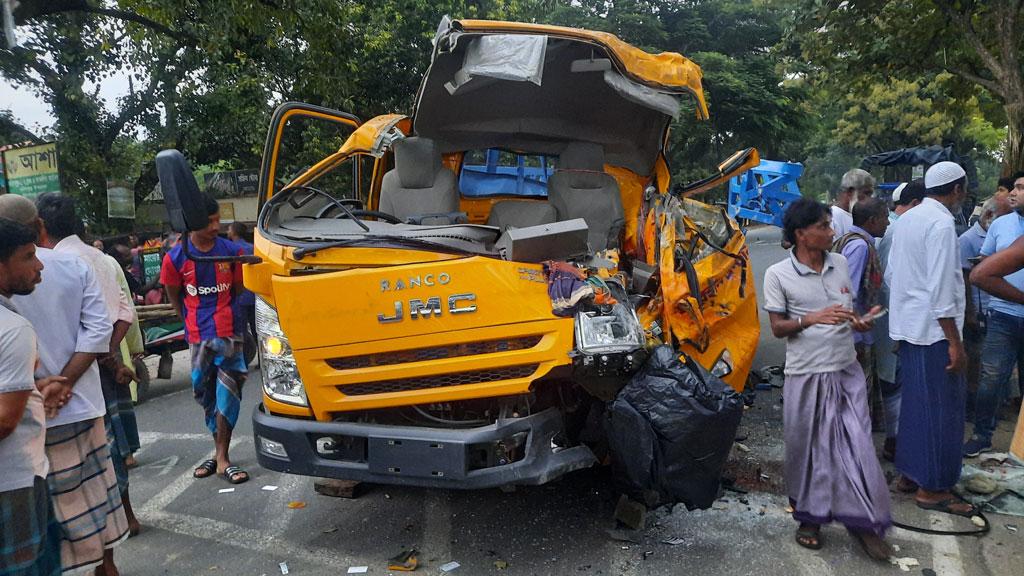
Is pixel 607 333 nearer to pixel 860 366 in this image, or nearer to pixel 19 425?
pixel 860 366

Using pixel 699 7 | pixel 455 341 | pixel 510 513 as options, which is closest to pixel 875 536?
pixel 510 513

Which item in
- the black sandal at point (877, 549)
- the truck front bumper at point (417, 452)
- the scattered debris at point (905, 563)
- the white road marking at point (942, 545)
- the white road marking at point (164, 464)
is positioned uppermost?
the truck front bumper at point (417, 452)

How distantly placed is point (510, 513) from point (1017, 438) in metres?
2.49

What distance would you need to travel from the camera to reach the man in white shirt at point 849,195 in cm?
580

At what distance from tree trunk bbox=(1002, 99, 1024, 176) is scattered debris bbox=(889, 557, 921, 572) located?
321 inches

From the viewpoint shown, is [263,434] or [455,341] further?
[263,434]

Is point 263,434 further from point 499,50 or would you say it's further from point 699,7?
point 699,7

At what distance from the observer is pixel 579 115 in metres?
5.09

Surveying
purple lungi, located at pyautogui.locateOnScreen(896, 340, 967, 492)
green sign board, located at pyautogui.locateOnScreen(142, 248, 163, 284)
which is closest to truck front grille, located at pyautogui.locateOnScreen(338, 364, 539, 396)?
purple lungi, located at pyautogui.locateOnScreen(896, 340, 967, 492)

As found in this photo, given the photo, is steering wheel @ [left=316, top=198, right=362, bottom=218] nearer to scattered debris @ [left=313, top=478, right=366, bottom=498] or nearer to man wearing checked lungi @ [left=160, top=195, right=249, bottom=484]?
man wearing checked lungi @ [left=160, top=195, right=249, bottom=484]

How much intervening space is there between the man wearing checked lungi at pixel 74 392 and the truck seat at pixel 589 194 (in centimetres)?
296

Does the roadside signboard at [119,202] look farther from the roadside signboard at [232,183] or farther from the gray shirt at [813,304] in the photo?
the gray shirt at [813,304]

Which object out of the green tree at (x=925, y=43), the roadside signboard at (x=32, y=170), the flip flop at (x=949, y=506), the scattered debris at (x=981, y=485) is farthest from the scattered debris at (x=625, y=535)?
the green tree at (x=925, y=43)

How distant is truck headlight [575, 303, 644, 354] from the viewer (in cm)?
299
